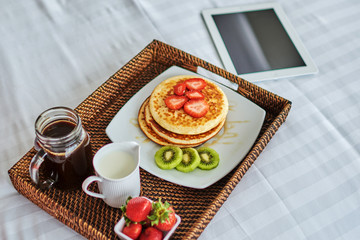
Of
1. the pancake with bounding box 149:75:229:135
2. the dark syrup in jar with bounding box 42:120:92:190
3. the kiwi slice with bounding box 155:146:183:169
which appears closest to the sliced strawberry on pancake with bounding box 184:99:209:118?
the pancake with bounding box 149:75:229:135

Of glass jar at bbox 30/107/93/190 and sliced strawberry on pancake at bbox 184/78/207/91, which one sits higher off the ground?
glass jar at bbox 30/107/93/190

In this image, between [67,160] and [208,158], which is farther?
[208,158]

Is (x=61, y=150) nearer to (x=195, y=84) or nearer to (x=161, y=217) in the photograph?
(x=161, y=217)

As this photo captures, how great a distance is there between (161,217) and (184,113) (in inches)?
15.0

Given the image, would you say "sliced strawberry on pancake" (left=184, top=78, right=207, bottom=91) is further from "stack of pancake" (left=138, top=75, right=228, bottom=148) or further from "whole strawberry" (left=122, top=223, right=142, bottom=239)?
"whole strawberry" (left=122, top=223, right=142, bottom=239)

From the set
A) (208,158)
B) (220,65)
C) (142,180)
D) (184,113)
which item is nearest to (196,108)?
(184,113)

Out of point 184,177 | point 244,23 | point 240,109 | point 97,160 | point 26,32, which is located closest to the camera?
point 97,160

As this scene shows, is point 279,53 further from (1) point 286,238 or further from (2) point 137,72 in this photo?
(1) point 286,238

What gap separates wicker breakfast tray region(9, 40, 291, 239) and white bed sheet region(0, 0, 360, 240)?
0.06m

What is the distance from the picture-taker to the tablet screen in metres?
1.36

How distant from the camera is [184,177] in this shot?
973mm

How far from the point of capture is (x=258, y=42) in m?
1.43

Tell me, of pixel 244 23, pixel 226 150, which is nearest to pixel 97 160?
pixel 226 150

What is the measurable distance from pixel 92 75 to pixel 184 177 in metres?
0.55
